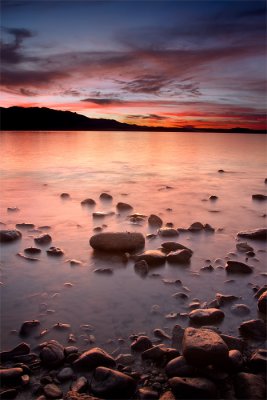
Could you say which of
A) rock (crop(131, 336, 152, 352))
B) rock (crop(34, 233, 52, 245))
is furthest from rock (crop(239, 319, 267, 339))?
rock (crop(34, 233, 52, 245))

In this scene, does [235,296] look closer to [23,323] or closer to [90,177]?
[23,323]

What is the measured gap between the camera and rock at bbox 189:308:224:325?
4.49 metres

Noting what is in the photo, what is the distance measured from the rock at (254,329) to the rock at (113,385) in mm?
1604

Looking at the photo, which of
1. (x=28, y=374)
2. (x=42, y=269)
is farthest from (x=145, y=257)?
(x=28, y=374)

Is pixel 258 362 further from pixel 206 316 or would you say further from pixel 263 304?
pixel 263 304

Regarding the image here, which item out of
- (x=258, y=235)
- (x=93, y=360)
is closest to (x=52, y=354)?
(x=93, y=360)

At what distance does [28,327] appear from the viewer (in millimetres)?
4324

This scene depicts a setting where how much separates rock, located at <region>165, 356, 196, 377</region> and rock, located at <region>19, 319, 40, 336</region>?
171 centimetres

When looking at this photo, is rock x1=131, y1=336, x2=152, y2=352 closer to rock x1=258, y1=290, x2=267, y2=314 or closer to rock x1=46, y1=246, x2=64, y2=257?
rock x1=258, y1=290, x2=267, y2=314

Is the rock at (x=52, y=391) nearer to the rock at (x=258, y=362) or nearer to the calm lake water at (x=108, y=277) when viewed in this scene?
the calm lake water at (x=108, y=277)

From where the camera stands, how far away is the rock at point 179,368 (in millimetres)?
3461

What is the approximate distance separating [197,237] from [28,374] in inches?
204

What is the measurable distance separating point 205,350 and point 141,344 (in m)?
0.76

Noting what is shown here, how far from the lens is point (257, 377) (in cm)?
340
